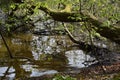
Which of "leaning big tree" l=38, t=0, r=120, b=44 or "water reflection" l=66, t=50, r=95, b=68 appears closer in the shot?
"leaning big tree" l=38, t=0, r=120, b=44

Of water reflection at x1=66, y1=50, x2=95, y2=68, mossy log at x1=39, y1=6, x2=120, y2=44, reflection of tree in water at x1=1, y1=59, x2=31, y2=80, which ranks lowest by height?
water reflection at x1=66, y1=50, x2=95, y2=68

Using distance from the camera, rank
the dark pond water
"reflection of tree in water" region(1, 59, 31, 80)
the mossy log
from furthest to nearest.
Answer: the dark pond water
"reflection of tree in water" region(1, 59, 31, 80)
the mossy log

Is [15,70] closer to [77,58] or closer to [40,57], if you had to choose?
[40,57]

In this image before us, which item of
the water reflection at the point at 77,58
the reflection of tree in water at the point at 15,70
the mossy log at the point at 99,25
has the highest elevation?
the mossy log at the point at 99,25

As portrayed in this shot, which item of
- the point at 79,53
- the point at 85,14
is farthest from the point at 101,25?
the point at 79,53

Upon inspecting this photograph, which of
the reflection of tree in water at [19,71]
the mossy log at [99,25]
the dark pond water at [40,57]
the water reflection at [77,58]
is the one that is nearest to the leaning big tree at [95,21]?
the mossy log at [99,25]

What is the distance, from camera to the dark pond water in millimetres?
15969

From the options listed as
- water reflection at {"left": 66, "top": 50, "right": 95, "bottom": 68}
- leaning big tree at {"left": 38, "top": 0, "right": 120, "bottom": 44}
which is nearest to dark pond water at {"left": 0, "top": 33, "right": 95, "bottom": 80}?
water reflection at {"left": 66, "top": 50, "right": 95, "bottom": 68}

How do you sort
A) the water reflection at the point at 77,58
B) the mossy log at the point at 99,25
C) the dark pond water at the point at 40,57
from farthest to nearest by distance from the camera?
1. the water reflection at the point at 77,58
2. the dark pond water at the point at 40,57
3. the mossy log at the point at 99,25

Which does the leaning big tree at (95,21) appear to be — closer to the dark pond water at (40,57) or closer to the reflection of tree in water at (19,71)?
the dark pond water at (40,57)

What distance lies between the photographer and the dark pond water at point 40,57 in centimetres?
1597

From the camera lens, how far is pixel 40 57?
19641mm

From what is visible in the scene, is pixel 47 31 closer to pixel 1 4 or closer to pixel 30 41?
pixel 30 41

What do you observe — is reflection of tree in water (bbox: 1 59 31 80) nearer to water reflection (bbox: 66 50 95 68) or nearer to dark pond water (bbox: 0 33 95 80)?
dark pond water (bbox: 0 33 95 80)
